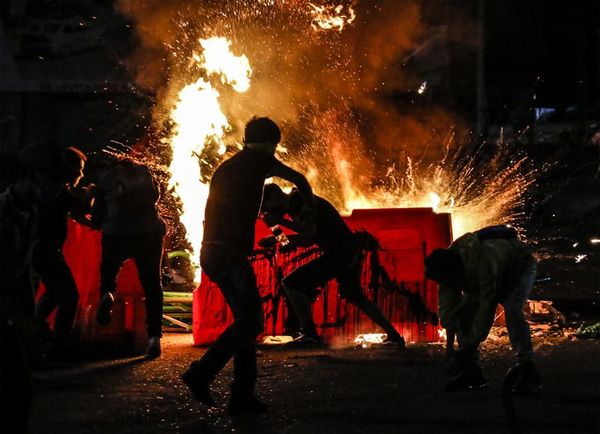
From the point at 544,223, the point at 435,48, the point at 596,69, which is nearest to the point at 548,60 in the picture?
the point at 596,69

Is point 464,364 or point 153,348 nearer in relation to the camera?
point 464,364

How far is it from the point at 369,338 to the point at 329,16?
22.1ft

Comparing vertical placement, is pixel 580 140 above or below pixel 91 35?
below

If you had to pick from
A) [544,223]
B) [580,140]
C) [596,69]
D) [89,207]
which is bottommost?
[89,207]

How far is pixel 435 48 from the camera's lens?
22891 millimetres

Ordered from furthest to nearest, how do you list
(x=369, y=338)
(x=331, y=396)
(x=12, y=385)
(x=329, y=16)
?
1. (x=329, y=16)
2. (x=369, y=338)
3. (x=331, y=396)
4. (x=12, y=385)

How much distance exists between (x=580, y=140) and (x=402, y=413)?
1725 centimetres

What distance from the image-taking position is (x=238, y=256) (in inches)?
239

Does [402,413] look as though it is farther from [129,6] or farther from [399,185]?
[129,6]

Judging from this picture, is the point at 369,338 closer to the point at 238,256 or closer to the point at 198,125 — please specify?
the point at 198,125

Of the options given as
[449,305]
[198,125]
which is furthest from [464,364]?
[198,125]

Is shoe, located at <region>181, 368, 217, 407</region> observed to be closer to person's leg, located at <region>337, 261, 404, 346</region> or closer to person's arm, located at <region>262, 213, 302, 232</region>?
person's arm, located at <region>262, 213, 302, 232</region>

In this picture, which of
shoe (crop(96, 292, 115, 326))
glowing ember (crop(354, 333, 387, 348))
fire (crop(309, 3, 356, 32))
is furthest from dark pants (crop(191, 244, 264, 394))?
fire (crop(309, 3, 356, 32))

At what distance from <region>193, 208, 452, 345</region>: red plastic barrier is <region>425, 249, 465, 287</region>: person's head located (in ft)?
9.95
